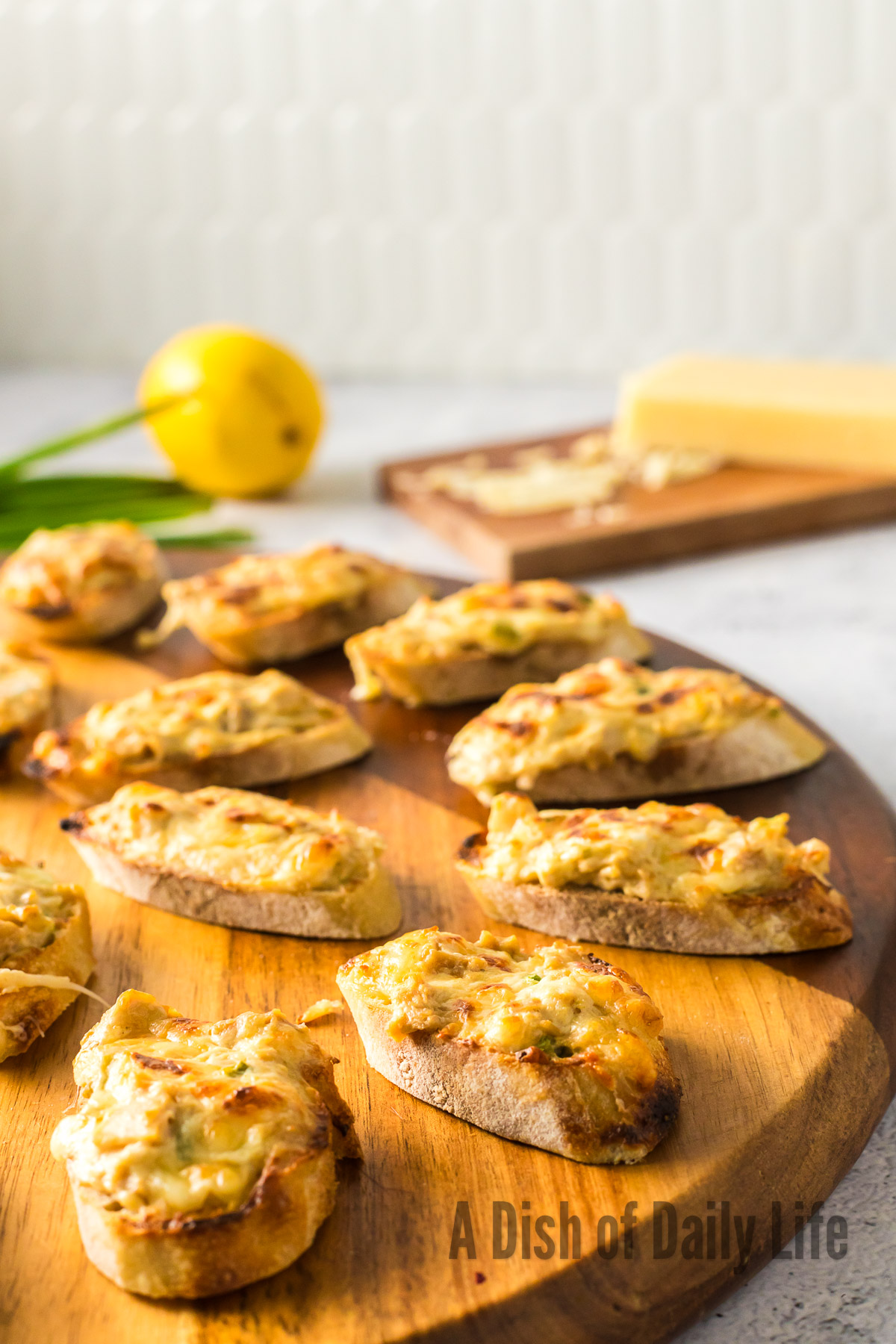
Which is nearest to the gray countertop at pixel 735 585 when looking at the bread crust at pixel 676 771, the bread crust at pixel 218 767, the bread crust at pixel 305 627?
the bread crust at pixel 676 771

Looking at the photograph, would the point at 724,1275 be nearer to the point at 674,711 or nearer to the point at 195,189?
the point at 674,711

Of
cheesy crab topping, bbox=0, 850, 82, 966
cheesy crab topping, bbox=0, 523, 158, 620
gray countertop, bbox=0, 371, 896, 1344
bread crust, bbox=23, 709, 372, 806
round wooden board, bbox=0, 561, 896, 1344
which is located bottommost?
gray countertop, bbox=0, 371, 896, 1344

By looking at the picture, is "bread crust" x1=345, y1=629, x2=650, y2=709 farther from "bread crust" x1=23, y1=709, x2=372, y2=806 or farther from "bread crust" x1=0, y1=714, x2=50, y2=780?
"bread crust" x1=0, y1=714, x2=50, y2=780

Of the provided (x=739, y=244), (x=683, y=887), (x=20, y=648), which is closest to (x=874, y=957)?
(x=683, y=887)

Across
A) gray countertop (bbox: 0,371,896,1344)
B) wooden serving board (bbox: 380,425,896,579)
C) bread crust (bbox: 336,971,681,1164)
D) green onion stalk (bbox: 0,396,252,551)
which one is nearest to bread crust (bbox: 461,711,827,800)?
gray countertop (bbox: 0,371,896,1344)

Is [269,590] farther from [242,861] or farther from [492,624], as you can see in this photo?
[242,861]

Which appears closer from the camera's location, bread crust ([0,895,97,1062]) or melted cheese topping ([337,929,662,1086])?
melted cheese topping ([337,929,662,1086])

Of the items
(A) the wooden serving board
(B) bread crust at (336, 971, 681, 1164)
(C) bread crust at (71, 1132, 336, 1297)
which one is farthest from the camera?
(A) the wooden serving board
